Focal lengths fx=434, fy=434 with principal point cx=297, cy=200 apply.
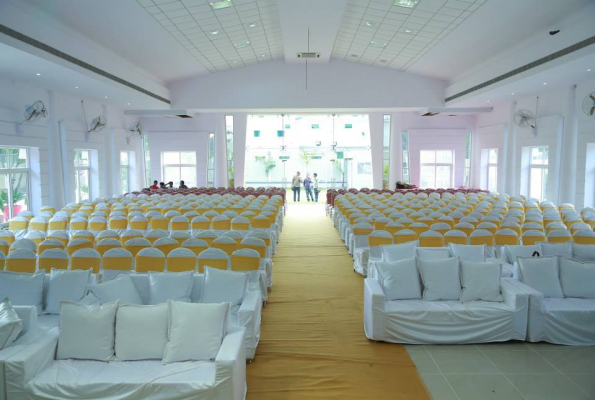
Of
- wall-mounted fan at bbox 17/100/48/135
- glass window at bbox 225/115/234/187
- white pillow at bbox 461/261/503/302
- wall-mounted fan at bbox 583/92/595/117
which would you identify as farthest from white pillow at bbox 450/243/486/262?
glass window at bbox 225/115/234/187

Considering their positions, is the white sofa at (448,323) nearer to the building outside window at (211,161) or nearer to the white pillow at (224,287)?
the white pillow at (224,287)

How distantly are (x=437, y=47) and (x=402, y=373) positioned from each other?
14.4 metres

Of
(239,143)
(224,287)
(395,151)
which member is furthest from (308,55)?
(224,287)

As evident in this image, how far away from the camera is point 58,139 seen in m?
14.9

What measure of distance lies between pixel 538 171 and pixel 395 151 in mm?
7625

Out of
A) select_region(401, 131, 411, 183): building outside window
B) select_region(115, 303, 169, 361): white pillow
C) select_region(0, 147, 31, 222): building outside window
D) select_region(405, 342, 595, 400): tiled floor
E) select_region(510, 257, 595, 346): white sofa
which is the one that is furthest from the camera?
select_region(401, 131, 411, 183): building outside window

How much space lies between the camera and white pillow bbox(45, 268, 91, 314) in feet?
16.3

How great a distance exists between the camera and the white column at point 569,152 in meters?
13.8

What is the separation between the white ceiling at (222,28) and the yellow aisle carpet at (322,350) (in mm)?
7833

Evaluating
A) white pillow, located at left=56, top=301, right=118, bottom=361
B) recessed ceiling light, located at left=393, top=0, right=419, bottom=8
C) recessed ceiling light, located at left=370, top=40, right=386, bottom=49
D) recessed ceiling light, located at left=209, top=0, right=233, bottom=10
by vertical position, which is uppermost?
recessed ceiling light, located at left=370, top=40, right=386, bottom=49

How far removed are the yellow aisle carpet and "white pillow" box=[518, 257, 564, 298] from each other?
2.02 metres

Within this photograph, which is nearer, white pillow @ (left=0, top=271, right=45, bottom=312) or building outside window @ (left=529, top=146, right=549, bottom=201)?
white pillow @ (left=0, top=271, right=45, bottom=312)

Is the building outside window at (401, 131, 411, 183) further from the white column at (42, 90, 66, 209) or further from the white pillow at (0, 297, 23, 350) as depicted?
the white pillow at (0, 297, 23, 350)

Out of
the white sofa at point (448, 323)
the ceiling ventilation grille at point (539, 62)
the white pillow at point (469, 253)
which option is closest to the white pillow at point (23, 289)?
the white sofa at point (448, 323)
